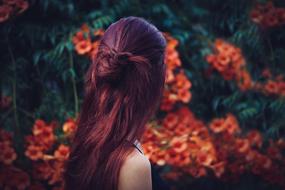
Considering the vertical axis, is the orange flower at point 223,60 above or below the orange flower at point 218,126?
above

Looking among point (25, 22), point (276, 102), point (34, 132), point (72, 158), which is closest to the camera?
point (72, 158)

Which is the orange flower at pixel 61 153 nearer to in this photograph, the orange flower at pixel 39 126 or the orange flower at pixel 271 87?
the orange flower at pixel 39 126

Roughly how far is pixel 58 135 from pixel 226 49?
1109mm

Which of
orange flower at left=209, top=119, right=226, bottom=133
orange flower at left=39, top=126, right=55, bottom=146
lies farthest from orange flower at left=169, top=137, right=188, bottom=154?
orange flower at left=39, top=126, right=55, bottom=146

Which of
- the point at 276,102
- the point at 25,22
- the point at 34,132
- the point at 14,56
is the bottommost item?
the point at 276,102

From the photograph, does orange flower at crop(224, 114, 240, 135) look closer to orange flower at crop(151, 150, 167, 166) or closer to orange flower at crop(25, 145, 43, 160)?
orange flower at crop(151, 150, 167, 166)

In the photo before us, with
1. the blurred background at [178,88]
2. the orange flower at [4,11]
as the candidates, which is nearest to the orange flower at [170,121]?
the blurred background at [178,88]

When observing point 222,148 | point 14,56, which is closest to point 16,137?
point 14,56

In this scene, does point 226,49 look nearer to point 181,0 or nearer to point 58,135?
point 181,0

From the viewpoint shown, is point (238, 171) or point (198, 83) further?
point (198, 83)

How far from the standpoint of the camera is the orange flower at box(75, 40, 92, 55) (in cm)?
273

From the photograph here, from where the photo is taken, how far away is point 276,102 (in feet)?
10.5

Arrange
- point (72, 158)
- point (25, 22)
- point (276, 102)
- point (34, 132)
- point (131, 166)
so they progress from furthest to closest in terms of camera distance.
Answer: point (276, 102) → point (25, 22) → point (34, 132) → point (72, 158) → point (131, 166)

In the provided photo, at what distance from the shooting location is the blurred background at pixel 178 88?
8.80 feet
